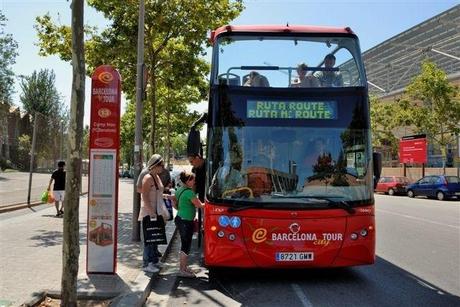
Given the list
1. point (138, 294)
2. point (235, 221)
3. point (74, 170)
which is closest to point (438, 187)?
point (235, 221)

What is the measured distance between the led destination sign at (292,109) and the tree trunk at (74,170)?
2812 mm

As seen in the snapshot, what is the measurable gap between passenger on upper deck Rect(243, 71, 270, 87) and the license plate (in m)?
2.49

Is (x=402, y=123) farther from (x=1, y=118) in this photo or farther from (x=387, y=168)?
(x=1, y=118)

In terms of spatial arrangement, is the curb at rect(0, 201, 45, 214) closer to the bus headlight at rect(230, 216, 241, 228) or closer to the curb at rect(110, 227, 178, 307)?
the curb at rect(110, 227, 178, 307)

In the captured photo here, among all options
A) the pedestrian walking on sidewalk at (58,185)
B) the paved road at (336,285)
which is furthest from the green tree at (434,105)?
the pedestrian walking on sidewalk at (58,185)

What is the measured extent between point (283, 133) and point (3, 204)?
12.2m

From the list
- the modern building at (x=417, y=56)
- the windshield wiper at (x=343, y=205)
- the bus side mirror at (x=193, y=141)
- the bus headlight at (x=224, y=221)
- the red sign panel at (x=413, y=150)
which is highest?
the modern building at (x=417, y=56)

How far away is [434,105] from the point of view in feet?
Result: 123

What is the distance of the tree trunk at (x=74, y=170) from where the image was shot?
568cm

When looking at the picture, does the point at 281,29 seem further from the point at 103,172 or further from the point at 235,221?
the point at 103,172

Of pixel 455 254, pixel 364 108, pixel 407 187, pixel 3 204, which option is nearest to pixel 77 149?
pixel 364 108

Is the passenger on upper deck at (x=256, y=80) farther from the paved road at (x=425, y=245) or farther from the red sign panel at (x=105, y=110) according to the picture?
the paved road at (x=425, y=245)

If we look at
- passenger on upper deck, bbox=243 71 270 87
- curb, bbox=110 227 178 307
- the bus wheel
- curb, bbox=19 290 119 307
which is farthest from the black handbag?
the bus wheel

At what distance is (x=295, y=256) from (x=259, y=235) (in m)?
0.59
